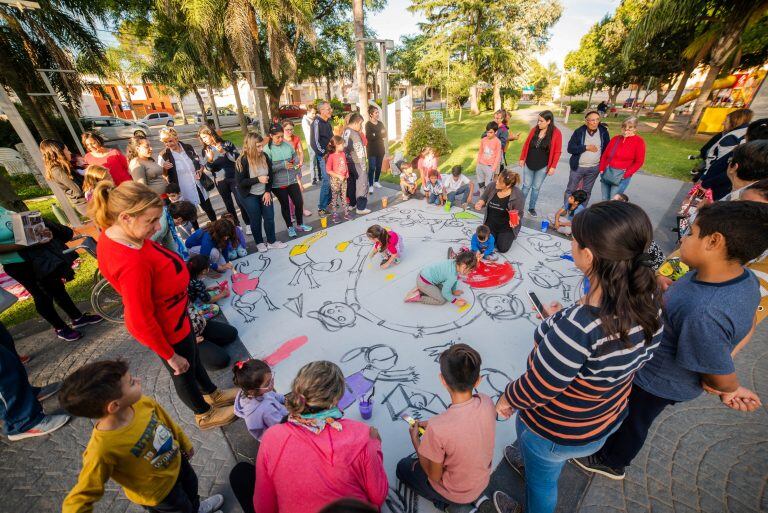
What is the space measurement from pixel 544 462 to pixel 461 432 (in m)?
0.53

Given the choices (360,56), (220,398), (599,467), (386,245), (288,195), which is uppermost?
(360,56)

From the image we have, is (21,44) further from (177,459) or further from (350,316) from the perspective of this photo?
(177,459)

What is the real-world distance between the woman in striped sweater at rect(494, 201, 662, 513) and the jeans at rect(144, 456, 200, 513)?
6.29 ft

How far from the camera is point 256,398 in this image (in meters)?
2.21

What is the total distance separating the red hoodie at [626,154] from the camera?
5090 millimetres

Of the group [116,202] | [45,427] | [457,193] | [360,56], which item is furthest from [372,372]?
[360,56]

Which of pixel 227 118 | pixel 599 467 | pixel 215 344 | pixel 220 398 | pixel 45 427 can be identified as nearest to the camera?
pixel 599 467

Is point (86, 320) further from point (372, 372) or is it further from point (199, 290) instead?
point (372, 372)

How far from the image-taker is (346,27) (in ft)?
69.7

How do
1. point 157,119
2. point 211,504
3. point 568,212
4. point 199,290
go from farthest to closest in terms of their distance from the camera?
point 157,119 < point 568,212 < point 199,290 < point 211,504

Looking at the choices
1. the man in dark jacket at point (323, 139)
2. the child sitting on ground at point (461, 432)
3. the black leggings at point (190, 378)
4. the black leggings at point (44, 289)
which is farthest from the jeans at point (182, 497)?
the man in dark jacket at point (323, 139)

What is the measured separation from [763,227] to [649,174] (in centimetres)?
939

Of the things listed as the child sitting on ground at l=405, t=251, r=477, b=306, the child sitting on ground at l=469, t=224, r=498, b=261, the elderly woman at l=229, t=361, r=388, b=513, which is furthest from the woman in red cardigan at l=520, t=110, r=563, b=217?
the elderly woman at l=229, t=361, r=388, b=513

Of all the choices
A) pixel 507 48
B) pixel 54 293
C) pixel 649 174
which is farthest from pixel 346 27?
pixel 54 293
